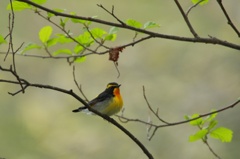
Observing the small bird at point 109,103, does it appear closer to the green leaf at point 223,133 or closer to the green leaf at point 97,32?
the green leaf at point 97,32

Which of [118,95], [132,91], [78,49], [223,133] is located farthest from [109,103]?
[132,91]

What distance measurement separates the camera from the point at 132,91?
1059cm

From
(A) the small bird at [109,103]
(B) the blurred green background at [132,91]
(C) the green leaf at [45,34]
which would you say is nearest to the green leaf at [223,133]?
(C) the green leaf at [45,34]

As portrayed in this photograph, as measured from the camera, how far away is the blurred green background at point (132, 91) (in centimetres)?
966

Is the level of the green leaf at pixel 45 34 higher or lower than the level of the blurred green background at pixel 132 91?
lower

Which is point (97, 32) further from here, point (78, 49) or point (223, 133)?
point (223, 133)

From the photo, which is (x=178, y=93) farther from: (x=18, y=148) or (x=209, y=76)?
(x=18, y=148)

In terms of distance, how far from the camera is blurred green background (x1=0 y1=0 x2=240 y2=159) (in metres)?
9.66

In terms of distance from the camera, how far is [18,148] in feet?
32.2

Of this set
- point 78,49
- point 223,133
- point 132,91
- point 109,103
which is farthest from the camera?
point 132,91

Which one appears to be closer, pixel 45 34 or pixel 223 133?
pixel 223 133

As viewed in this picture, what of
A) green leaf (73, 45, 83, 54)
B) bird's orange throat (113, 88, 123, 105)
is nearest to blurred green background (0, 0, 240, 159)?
bird's orange throat (113, 88, 123, 105)

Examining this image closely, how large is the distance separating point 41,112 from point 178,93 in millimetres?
2482

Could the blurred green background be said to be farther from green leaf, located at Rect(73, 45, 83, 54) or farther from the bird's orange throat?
green leaf, located at Rect(73, 45, 83, 54)
